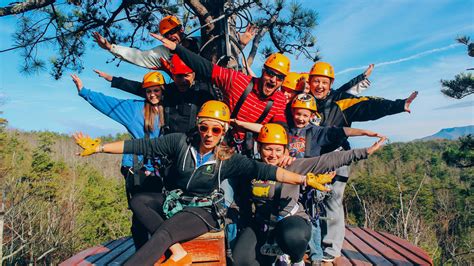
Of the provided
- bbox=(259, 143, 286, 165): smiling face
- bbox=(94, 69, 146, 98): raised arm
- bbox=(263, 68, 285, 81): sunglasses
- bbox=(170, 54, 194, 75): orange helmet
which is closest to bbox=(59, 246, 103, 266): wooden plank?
bbox=(94, 69, 146, 98): raised arm

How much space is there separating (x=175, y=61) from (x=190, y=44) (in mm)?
921

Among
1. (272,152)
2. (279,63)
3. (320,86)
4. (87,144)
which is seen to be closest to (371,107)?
(320,86)

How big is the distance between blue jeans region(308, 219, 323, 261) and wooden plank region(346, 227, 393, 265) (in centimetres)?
85

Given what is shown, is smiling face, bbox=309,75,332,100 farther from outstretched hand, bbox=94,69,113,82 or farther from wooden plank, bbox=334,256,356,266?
outstretched hand, bbox=94,69,113,82

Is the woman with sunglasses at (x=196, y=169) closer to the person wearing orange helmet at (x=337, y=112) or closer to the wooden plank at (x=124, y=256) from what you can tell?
the person wearing orange helmet at (x=337, y=112)

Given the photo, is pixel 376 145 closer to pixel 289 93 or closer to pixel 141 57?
pixel 289 93

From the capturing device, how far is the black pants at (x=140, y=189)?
380 cm

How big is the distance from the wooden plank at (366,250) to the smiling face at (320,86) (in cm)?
195

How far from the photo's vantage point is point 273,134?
3.65m

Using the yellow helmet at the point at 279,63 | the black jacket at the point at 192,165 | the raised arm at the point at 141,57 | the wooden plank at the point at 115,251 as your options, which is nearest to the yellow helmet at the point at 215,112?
the black jacket at the point at 192,165

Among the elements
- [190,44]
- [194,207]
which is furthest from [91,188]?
[194,207]

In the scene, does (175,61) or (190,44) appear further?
(190,44)

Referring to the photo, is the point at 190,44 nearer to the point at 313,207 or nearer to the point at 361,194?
the point at 313,207

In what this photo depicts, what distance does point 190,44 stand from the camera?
504 centimetres
